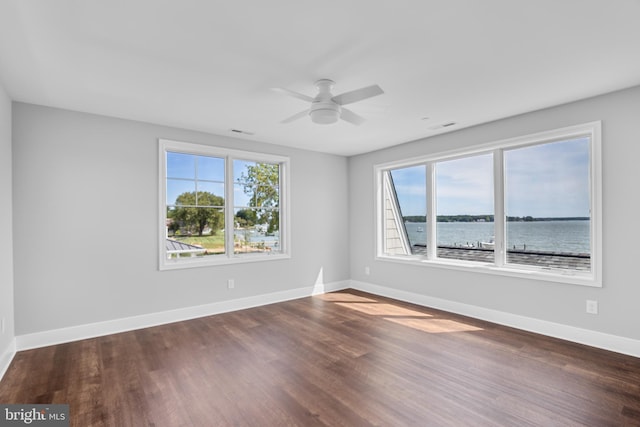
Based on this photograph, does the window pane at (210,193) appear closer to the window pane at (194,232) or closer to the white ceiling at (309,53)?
the window pane at (194,232)

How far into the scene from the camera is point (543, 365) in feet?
9.34

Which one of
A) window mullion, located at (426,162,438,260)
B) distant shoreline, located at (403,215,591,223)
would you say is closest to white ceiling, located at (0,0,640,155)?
distant shoreline, located at (403,215,591,223)

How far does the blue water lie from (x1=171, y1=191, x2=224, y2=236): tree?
340 cm

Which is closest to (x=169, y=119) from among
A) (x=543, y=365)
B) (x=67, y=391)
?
(x=67, y=391)

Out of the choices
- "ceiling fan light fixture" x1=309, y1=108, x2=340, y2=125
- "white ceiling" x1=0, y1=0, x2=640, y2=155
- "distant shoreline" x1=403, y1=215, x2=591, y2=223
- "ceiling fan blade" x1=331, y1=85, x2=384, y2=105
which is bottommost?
"distant shoreline" x1=403, y1=215, x2=591, y2=223

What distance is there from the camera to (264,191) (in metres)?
5.25

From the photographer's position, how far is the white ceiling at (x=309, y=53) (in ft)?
6.24

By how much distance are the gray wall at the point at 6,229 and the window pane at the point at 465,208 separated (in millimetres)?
5146

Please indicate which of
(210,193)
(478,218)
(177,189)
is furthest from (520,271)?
(177,189)

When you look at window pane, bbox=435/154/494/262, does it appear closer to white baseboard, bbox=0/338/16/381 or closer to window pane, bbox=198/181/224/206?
window pane, bbox=198/181/224/206

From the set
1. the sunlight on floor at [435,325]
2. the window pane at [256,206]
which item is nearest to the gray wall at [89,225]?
the window pane at [256,206]

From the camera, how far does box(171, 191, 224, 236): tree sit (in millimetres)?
4383
